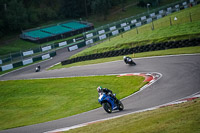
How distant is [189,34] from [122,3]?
4596cm

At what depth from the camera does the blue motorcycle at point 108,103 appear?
521 inches

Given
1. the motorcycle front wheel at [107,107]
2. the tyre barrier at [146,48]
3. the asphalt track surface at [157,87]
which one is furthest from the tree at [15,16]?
the motorcycle front wheel at [107,107]

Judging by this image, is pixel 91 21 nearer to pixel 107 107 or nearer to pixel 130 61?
pixel 130 61

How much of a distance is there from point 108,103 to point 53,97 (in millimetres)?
8431

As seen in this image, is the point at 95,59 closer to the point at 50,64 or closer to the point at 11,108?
the point at 50,64

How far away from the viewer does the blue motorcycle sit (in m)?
13.2

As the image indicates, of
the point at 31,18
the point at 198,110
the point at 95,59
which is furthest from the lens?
the point at 31,18

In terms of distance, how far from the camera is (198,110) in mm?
8766

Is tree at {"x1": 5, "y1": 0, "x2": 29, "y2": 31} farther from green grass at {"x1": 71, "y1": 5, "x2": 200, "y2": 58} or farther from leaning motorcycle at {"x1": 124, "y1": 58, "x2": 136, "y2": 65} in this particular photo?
leaning motorcycle at {"x1": 124, "y1": 58, "x2": 136, "y2": 65}

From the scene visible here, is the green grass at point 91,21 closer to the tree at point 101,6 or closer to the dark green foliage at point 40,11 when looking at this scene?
the dark green foliage at point 40,11

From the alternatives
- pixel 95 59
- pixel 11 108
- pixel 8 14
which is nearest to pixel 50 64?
pixel 95 59

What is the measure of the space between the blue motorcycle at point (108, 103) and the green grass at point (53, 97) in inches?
111

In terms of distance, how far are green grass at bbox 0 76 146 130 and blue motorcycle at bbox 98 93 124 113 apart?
2830mm

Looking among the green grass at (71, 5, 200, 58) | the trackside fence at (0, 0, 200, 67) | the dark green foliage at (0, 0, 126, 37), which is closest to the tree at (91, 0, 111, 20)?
the dark green foliage at (0, 0, 126, 37)
